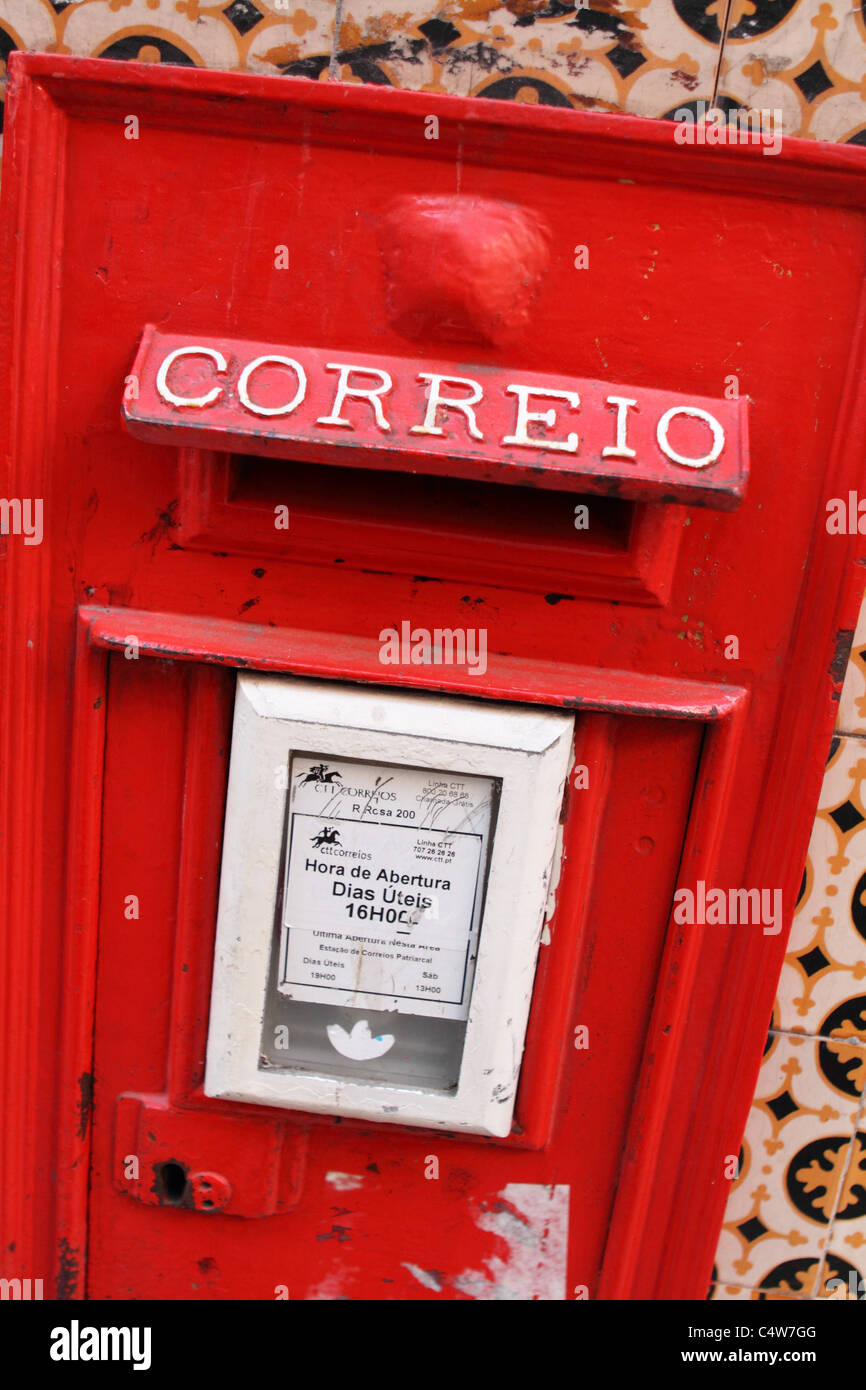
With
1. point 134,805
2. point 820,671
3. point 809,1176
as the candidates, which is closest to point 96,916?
point 134,805

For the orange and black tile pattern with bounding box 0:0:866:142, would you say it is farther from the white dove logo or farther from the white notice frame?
the white dove logo

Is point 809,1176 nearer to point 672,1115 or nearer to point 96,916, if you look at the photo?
point 672,1115

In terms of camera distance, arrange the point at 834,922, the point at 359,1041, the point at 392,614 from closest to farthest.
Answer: the point at 392,614 → the point at 359,1041 → the point at 834,922

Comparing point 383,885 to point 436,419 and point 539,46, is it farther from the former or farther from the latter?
point 539,46

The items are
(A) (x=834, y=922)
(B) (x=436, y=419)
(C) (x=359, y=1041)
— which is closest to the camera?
(B) (x=436, y=419)

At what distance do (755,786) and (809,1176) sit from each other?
768 mm

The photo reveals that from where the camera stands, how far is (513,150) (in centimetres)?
96

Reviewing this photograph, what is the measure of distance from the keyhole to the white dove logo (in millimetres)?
285

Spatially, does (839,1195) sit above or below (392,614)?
below

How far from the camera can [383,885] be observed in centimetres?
113

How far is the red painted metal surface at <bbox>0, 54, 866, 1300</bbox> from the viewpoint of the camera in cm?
97

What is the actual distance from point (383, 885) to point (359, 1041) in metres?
0.22

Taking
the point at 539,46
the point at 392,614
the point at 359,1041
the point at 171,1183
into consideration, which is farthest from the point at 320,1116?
the point at 539,46

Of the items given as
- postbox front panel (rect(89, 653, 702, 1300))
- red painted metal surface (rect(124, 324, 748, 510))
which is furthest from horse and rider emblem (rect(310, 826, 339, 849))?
red painted metal surface (rect(124, 324, 748, 510))
